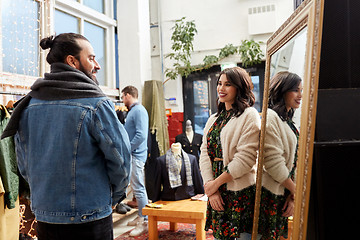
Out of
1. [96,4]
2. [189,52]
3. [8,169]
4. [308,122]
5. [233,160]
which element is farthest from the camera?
[189,52]

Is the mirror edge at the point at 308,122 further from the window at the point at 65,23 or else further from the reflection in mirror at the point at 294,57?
the window at the point at 65,23

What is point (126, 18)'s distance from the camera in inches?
215

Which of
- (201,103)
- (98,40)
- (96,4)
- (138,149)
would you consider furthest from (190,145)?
(96,4)

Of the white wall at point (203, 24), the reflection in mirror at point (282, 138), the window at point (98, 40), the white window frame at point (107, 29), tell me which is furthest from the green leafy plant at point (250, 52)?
the reflection in mirror at point (282, 138)

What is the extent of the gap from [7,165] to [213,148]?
68.8 inches

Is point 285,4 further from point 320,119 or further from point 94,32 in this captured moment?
point 320,119

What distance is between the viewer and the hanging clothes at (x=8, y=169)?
2.57m

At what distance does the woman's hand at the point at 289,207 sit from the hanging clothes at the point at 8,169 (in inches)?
84.4

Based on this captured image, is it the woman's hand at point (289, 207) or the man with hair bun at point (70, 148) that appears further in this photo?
the man with hair bun at point (70, 148)

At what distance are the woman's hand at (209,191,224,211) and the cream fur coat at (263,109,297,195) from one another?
0.26 meters

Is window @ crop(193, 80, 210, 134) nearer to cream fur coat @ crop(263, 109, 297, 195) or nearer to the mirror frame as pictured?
cream fur coat @ crop(263, 109, 297, 195)

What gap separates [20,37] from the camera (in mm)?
3590

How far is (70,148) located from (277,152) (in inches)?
34.8

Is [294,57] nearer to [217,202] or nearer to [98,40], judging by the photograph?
[217,202]
